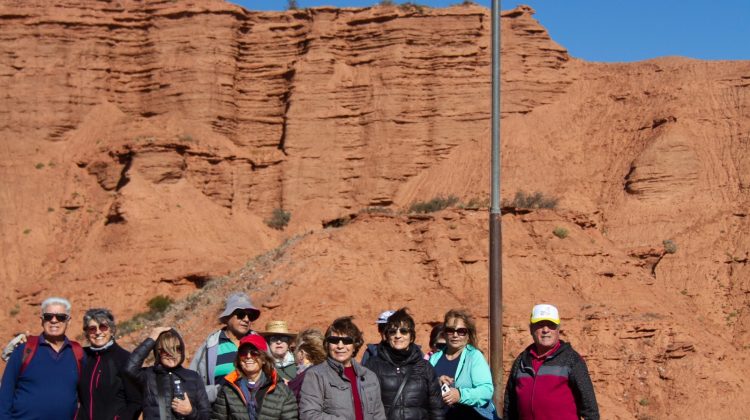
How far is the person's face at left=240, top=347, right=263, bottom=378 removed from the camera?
27.1ft

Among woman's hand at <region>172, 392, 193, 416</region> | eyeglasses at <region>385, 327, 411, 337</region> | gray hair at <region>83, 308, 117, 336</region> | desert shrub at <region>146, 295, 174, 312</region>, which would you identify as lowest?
woman's hand at <region>172, 392, 193, 416</region>

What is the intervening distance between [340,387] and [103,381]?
1958 millimetres

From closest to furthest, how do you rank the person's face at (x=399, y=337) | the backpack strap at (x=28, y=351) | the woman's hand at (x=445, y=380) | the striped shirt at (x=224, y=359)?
the backpack strap at (x=28, y=351), the person's face at (x=399, y=337), the woman's hand at (x=445, y=380), the striped shirt at (x=224, y=359)

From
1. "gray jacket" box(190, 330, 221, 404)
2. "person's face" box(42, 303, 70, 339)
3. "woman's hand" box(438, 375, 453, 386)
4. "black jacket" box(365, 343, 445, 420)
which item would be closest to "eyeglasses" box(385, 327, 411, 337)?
"black jacket" box(365, 343, 445, 420)

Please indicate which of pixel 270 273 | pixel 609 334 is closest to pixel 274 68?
pixel 270 273

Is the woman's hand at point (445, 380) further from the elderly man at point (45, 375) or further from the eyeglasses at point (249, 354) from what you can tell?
the elderly man at point (45, 375)

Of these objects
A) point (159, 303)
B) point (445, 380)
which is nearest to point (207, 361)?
point (445, 380)

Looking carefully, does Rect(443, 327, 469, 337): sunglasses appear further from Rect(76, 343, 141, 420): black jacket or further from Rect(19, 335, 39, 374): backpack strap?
Rect(19, 335, 39, 374): backpack strap

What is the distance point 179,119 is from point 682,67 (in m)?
22.7

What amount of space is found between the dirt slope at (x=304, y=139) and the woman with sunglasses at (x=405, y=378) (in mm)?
24886

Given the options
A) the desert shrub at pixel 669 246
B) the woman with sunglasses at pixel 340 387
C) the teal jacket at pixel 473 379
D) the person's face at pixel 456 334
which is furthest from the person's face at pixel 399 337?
the desert shrub at pixel 669 246

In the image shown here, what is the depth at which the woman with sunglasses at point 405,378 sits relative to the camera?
8.60m

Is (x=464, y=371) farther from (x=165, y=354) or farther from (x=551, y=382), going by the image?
(x=165, y=354)

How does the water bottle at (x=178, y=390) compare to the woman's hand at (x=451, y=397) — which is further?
the woman's hand at (x=451, y=397)
